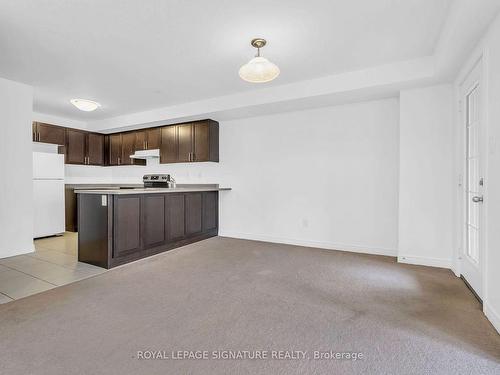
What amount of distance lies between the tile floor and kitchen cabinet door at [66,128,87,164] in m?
2.19

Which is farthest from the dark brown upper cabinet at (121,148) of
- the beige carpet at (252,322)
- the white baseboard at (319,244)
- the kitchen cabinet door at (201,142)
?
the beige carpet at (252,322)

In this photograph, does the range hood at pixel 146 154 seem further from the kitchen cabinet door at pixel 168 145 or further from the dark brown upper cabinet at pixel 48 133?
the dark brown upper cabinet at pixel 48 133

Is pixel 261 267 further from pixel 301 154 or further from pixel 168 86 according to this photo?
pixel 168 86

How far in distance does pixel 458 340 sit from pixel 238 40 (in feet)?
10.2

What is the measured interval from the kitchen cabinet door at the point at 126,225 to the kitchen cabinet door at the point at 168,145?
6.48ft

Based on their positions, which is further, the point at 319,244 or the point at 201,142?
the point at 201,142

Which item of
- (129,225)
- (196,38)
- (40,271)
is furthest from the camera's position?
(129,225)

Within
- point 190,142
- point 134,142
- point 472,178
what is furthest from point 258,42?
point 134,142

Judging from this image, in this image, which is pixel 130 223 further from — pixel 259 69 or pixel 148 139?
pixel 148 139

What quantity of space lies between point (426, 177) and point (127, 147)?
5799 mm

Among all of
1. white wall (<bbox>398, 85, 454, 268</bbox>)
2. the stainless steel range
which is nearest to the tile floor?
the stainless steel range

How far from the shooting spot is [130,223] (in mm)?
3561

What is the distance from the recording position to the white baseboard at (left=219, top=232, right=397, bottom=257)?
4.00m

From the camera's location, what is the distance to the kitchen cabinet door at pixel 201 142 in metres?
5.10
